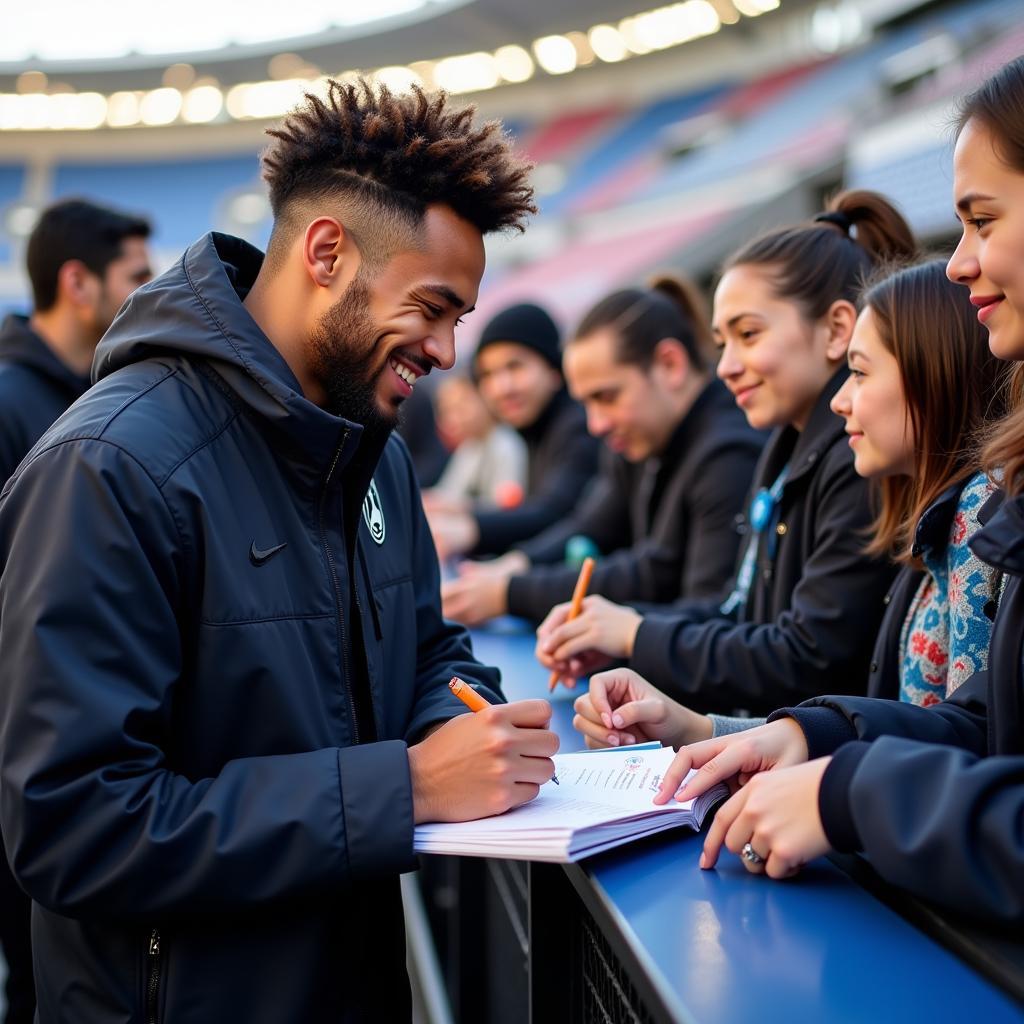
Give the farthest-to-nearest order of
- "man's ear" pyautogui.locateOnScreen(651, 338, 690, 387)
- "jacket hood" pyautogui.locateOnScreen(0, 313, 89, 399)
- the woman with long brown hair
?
"man's ear" pyautogui.locateOnScreen(651, 338, 690, 387) → "jacket hood" pyautogui.locateOnScreen(0, 313, 89, 399) → the woman with long brown hair

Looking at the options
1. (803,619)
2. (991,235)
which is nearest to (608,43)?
(803,619)

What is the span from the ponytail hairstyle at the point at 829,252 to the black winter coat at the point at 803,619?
19cm

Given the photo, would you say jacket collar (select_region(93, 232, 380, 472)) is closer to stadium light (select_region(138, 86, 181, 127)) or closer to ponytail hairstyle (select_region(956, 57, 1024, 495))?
ponytail hairstyle (select_region(956, 57, 1024, 495))

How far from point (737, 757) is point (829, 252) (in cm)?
122

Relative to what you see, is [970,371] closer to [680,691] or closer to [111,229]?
[680,691]

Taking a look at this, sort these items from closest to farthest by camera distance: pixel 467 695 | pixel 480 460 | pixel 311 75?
pixel 467 695
pixel 480 460
pixel 311 75

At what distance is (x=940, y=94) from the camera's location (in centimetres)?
881

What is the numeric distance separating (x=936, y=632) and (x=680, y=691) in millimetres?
531

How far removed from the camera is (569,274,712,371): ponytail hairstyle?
111 inches

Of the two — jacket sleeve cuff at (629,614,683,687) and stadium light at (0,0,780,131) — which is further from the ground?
stadium light at (0,0,780,131)

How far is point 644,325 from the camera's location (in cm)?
284

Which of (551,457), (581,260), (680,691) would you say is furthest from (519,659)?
(581,260)

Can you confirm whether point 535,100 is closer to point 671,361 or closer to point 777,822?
point 671,361

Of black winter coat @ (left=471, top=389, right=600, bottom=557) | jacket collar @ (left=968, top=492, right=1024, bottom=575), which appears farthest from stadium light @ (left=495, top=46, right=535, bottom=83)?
jacket collar @ (left=968, top=492, right=1024, bottom=575)
